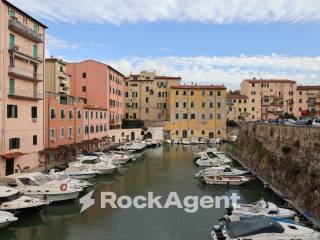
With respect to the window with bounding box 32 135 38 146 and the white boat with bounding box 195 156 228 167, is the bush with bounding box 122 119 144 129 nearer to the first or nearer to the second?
the white boat with bounding box 195 156 228 167

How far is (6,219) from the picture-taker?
2038cm

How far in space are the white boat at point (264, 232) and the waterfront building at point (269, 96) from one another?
295ft

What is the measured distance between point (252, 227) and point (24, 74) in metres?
27.0

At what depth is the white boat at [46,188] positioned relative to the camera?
2630 cm

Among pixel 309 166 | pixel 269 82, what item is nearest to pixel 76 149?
pixel 309 166

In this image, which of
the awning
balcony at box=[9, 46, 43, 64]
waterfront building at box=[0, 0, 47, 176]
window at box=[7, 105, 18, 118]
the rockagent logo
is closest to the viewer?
the rockagent logo

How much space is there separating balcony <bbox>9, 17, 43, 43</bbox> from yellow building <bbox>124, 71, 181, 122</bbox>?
53304 millimetres

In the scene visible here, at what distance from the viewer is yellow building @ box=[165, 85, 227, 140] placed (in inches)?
3329

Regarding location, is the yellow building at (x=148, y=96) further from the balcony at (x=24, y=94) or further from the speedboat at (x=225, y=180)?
the speedboat at (x=225, y=180)

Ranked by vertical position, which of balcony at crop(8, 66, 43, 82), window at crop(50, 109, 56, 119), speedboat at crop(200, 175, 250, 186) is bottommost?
speedboat at crop(200, 175, 250, 186)

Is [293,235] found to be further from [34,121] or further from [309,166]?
[34,121]

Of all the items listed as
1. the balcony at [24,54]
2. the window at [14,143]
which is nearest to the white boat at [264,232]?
the window at [14,143]

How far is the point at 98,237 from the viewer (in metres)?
20.2

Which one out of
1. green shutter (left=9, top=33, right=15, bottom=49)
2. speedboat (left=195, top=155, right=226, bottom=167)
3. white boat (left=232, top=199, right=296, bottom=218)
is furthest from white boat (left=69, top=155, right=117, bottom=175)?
white boat (left=232, top=199, right=296, bottom=218)
